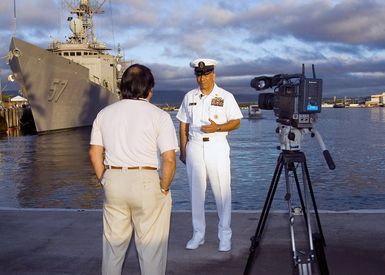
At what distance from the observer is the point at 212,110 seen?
480cm

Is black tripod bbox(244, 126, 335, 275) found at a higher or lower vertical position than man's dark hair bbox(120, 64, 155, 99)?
lower

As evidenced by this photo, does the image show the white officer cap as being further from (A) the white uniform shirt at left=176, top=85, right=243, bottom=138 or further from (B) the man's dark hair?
(B) the man's dark hair

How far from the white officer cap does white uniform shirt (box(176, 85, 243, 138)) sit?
0.70 ft

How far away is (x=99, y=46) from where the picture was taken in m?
54.8

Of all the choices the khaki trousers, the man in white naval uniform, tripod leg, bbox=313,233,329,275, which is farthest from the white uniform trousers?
the khaki trousers

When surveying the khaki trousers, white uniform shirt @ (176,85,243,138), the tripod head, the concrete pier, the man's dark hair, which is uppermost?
the man's dark hair

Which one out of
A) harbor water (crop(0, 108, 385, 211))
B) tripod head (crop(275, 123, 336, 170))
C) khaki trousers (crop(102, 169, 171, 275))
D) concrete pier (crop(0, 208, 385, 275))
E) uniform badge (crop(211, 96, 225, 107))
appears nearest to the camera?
khaki trousers (crop(102, 169, 171, 275))

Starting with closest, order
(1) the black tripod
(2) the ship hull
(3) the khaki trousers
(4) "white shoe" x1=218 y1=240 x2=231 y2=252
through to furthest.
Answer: (3) the khaki trousers
(1) the black tripod
(4) "white shoe" x1=218 y1=240 x2=231 y2=252
(2) the ship hull

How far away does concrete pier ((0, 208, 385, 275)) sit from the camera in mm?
4270

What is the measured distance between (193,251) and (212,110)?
1288 millimetres

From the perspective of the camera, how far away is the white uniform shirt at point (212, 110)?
4797mm

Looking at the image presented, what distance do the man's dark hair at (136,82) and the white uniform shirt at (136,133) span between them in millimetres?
53

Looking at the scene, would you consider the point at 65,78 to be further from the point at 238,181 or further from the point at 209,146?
the point at 209,146

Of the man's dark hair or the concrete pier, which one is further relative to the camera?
the concrete pier
